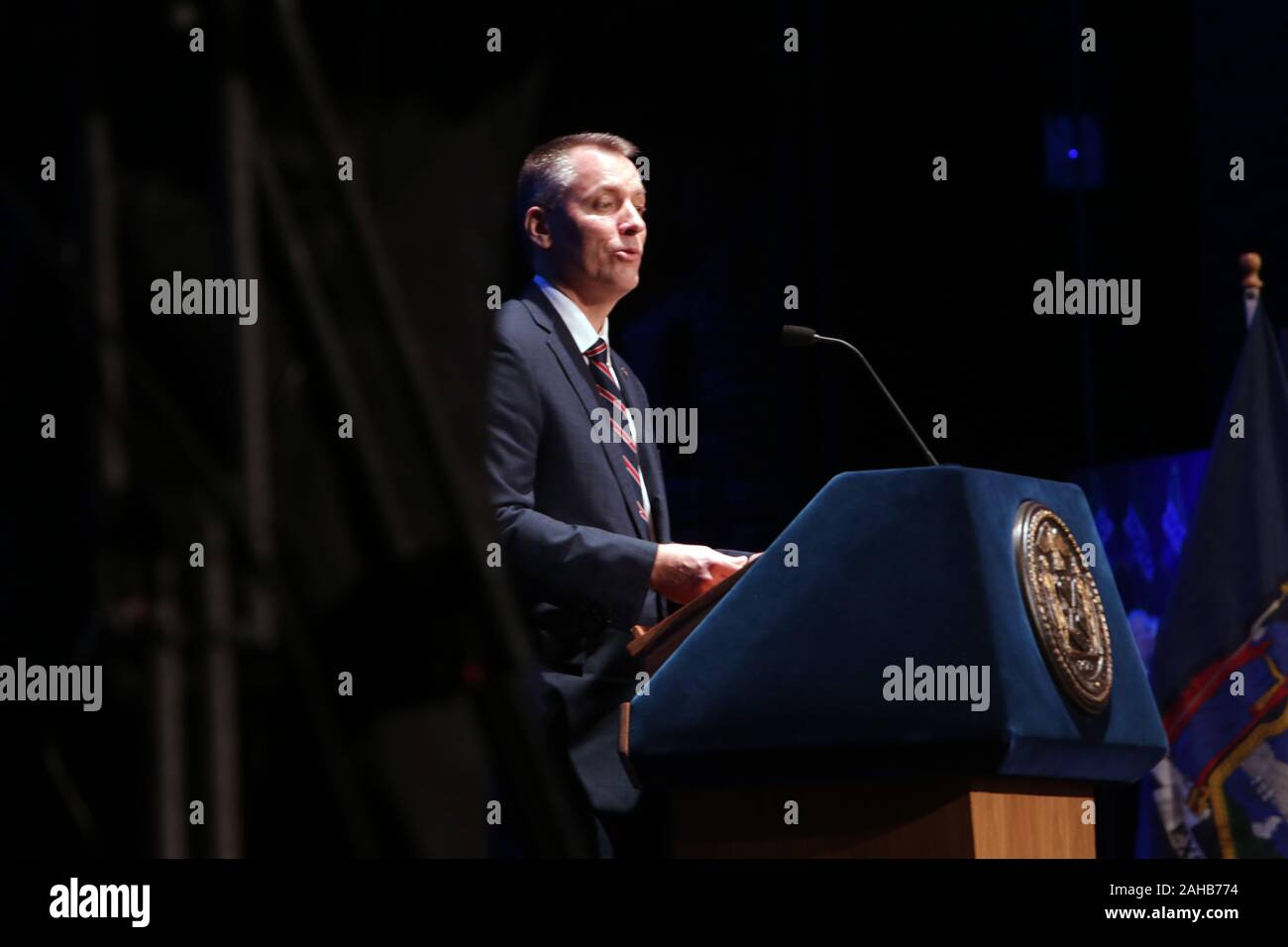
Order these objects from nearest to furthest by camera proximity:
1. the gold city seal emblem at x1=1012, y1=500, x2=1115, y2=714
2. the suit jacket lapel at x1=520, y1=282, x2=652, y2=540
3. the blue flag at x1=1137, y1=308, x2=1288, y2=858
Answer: the gold city seal emblem at x1=1012, y1=500, x2=1115, y2=714, the suit jacket lapel at x1=520, y1=282, x2=652, y2=540, the blue flag at x1=1137, y1=308, x2=1288, y2=858

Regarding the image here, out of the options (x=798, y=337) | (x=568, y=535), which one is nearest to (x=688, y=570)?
(x=568, y=535)

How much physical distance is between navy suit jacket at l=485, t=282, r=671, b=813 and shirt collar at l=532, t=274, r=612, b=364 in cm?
2

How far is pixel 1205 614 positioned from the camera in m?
4.04

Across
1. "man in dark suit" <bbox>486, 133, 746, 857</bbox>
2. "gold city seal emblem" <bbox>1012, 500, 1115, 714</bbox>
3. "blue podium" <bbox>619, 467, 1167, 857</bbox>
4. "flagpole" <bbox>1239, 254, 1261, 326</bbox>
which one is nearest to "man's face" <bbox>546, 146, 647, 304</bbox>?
"man in dark suit" <bbox>486, 133, 746, 857</bbox>

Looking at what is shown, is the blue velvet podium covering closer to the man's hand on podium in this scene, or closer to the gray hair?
the man's hand on podium

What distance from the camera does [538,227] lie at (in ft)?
9.84

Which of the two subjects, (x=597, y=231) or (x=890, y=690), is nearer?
(x=890, y=690)

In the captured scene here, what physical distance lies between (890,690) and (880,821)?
0.59ft

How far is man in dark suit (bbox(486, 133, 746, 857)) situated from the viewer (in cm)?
260

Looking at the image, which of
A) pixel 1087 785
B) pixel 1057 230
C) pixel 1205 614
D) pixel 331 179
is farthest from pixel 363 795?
pixel 1057 230

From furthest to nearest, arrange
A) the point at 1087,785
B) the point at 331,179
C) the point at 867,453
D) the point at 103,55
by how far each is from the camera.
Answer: the point at 867,453 < the point at 1087,785 < the point at 103,55 < the point at 331,179

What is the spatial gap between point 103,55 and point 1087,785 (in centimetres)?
175

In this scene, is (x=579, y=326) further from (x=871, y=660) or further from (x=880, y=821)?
(x=880, y=821)
